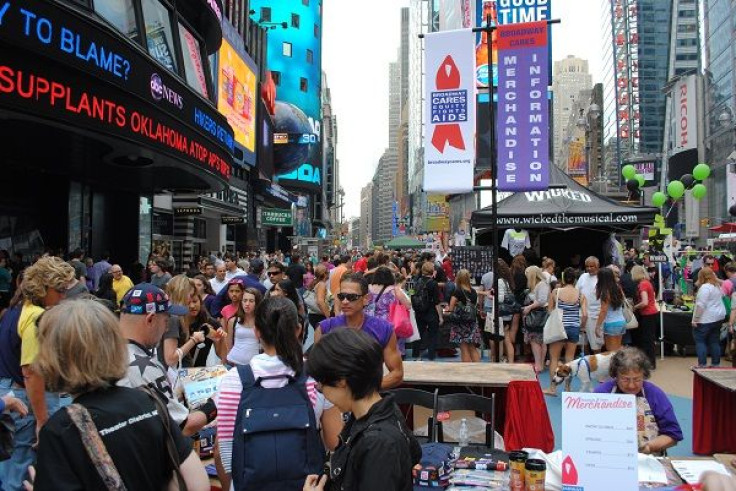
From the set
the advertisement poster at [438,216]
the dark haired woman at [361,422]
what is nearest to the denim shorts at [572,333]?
the dark haired woman at [361,422]

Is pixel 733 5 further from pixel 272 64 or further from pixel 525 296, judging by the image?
pixel 525 296

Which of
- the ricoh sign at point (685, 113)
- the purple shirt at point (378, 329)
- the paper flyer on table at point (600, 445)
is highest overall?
the ricoh sign at point (685, 113)

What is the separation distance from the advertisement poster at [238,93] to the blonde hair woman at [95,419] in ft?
83.5

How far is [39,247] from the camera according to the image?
41.9 ft

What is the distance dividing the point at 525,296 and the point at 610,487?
24.8ft

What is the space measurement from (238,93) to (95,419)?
30313 mm

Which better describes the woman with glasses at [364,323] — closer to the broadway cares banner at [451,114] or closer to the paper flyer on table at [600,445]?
the paper flyer on table at [600,445]

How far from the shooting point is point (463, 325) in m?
9.95

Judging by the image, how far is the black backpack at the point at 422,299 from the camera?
445 inches

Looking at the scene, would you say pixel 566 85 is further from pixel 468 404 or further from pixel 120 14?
pixel 468 404

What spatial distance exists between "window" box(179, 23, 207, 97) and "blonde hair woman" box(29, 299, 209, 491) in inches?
442

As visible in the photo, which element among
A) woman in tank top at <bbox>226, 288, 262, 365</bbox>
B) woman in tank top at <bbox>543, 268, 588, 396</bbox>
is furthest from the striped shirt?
woman in tank top at <bbox>543, 268, 588, 396</bbox>

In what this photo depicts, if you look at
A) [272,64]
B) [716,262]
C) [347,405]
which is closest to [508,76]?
[347,405]

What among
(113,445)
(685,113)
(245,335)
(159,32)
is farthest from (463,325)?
(685,113)
